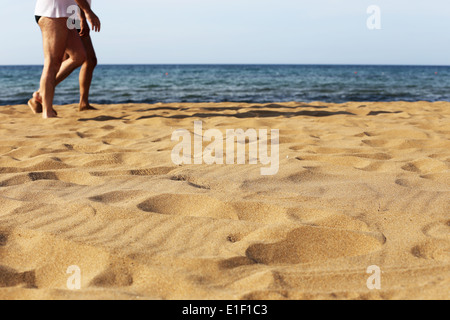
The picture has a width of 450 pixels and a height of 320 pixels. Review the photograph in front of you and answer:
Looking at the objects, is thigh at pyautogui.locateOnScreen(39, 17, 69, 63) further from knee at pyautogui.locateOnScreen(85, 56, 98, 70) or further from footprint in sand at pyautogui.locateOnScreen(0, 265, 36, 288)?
footprint in sand at pyautogui.locateOnScreen(0, 265, 36, 288)

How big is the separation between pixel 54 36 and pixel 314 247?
3.60 metres

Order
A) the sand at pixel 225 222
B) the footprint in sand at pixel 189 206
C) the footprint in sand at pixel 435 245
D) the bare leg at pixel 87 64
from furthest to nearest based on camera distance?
the bare leg at pixel 87 64 < the footprint in sand at pixel 189 206 < the footprint in sand at pixel 435 245 < the sand at pixel 225 222

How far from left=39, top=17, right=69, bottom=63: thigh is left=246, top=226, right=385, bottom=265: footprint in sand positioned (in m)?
3.48

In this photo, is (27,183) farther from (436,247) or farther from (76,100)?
(76,100)

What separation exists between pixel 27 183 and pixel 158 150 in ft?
3.24

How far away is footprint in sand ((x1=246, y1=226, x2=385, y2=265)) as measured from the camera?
1.43m

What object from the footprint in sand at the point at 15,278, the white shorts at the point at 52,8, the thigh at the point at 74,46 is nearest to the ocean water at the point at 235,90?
the thigh at the point at 74,46

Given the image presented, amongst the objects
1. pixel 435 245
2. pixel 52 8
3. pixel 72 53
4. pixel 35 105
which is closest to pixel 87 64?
pixel 72 53

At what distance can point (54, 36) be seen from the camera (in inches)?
165

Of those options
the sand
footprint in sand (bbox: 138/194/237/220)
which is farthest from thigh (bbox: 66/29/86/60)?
footprint in sand (bbox: 138/194/237/220)

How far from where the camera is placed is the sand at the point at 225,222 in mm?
1257

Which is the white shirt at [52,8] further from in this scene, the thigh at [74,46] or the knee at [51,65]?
the knee at [51,65]

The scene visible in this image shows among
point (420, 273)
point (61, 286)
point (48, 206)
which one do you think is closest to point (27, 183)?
point (48, 206)

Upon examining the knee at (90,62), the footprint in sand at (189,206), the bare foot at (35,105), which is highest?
the knee at (90,62)
